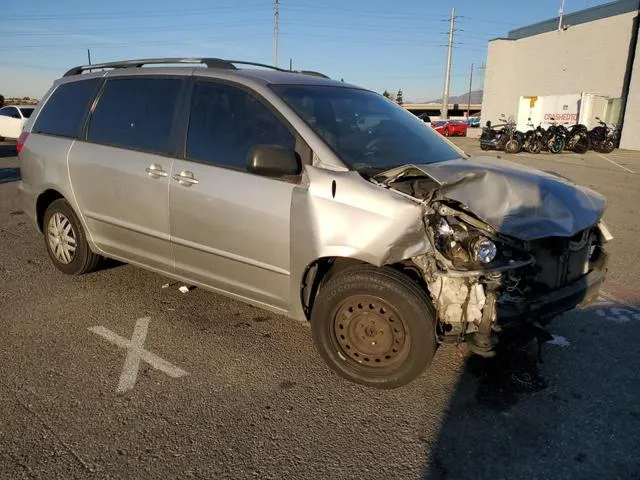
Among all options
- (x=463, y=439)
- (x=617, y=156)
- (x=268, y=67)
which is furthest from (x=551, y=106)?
(x=463, y=439)

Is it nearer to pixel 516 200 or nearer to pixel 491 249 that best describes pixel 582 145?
pixel 516 200

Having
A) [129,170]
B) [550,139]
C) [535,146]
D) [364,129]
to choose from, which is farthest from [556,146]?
[129,170]

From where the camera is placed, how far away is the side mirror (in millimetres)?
3064

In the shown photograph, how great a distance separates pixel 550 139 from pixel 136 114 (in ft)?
72.3

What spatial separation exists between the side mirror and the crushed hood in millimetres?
579

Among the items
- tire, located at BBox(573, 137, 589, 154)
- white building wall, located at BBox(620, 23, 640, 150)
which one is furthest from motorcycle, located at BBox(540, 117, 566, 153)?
white building wall, located at BBox(620, 23, 640, 150)

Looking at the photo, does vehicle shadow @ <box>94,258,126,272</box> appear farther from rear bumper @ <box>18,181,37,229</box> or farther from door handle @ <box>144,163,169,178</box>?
door handle @ <box>144,163,169,178</box>

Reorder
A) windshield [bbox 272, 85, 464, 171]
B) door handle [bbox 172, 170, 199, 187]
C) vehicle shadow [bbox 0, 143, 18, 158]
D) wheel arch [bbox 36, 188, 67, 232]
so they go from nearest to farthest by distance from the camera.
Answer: windshield [bbox 272, 85, 464, 171], door handle [bbox 172, 170, 199, 187], wheel arch [bbox 36, 188, 67, 232], vehicle shadow [bbox 0, 143, 18, 158]

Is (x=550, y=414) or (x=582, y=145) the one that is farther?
(x=582, y=145)

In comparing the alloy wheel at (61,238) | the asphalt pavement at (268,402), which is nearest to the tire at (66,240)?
the alloy wheel at (61,238)

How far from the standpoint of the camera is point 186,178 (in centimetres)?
357

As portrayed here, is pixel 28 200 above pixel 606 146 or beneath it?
above

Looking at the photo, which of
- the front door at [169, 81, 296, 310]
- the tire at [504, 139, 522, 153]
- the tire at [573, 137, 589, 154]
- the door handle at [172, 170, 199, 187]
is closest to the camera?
the front door at [169, 81, 296, 310]

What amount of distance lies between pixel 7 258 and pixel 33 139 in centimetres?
144
